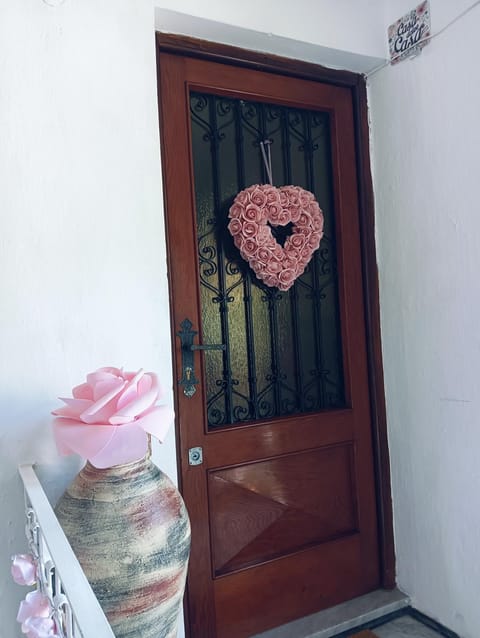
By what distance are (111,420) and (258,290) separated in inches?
34.1

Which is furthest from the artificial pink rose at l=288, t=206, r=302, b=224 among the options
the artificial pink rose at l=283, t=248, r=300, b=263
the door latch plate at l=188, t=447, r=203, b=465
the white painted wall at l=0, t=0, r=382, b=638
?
the door latch plate at l=188, t=447, r=203, b=465

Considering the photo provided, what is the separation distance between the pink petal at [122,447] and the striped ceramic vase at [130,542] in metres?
0.06

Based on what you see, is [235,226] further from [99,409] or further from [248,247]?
[99,409]

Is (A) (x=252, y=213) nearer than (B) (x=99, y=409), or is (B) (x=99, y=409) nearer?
(B) (x=99, y=409)

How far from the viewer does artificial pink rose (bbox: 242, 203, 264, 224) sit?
5.32 feet

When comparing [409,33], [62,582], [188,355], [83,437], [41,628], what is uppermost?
[409,33]

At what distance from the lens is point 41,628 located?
766mm

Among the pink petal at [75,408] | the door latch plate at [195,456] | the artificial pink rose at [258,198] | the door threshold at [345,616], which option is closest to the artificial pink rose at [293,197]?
the artificial pink rose at [258,198]

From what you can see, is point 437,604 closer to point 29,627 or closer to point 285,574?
point 285,574

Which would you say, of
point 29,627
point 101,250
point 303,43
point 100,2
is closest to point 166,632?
point 29,627

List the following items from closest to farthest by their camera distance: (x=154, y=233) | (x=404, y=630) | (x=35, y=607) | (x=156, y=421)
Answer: (x=35, y=607), (x=156, y=421), (x=154, y=233), (x=404, y=630)

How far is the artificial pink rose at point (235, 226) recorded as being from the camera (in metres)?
1.62

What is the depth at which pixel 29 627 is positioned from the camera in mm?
781

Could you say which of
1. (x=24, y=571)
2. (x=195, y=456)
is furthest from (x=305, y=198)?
(x=24, y=571)
